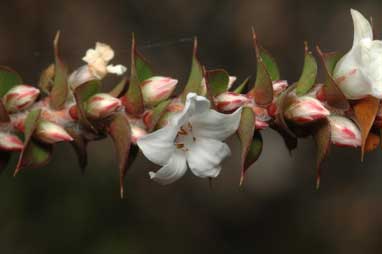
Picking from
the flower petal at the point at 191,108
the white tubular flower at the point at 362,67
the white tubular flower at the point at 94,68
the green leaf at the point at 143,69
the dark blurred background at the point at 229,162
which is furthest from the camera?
the dark blurred background at the point at 229,162

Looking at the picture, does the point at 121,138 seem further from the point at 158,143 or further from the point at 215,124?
the point at 215,124

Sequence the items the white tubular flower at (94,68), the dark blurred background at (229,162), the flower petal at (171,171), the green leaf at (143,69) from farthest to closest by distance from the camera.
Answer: the dark blurred background at (229,162)
the white tubular flower at (94,68)
the green leaf at (143,69)
the flower petal at (171,171)

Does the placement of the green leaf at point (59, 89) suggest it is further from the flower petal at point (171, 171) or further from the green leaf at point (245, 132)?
the green leaf at point (245, 132)

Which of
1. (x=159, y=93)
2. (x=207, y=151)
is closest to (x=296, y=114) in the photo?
(x=207, y=151)

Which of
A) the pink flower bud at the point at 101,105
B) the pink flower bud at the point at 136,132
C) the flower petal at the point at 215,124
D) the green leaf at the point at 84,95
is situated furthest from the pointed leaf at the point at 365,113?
the green leaf at the point at 84,95

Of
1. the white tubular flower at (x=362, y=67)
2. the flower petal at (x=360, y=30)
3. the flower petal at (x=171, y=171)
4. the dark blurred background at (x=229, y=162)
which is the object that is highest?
the flower petal at (x=360, y=30)

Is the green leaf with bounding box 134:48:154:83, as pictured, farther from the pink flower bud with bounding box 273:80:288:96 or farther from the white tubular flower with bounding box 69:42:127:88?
the pink flower bud with bounding box 273:80:288:96

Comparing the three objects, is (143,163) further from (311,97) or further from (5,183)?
(311,97)
